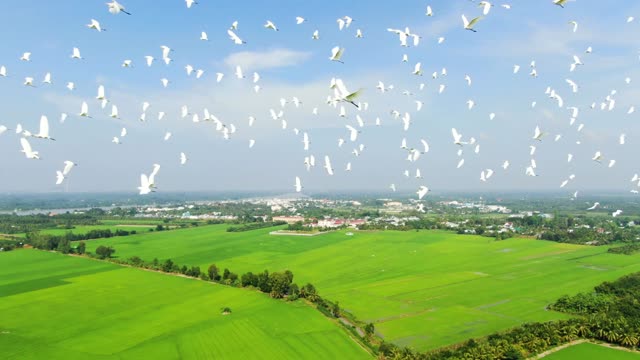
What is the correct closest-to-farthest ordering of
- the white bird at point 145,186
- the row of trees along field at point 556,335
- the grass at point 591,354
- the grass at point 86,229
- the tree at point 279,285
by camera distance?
1. the white bird at point 145,186
2. the row of trees along field at point 556,335
3. the grass at point 591,354
4. the tree at point 279,285
5. the grass at point 86,229

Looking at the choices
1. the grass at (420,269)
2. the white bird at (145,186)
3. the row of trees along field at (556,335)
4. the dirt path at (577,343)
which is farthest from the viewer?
the grass at (420,269)

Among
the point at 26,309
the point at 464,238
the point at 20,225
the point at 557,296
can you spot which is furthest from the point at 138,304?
the point at 20,225

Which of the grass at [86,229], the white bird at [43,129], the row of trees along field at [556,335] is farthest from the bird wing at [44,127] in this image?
the grass at [86,229]

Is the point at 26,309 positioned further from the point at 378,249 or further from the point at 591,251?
the point at 591,251

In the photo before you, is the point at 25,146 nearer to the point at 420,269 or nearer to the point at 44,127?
the point at 44,127

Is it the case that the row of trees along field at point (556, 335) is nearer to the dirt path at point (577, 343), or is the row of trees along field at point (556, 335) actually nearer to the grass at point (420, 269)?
the dirt path at point (577, 343)
